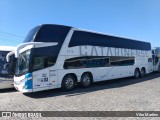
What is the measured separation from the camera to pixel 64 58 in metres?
10.8

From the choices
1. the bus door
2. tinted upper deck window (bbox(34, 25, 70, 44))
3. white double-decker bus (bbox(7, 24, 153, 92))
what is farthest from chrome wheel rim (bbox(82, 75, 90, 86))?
tinted upper deck window (bbox(34, 25, 70, 44))

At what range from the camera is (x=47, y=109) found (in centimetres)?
693

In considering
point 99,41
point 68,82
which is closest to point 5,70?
point 68,82

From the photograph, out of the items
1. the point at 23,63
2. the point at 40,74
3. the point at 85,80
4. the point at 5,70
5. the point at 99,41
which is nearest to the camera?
the point at 40,74

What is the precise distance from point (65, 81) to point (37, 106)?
3.60m

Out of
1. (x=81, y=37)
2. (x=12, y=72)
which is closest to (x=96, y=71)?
(x=81, y=37)

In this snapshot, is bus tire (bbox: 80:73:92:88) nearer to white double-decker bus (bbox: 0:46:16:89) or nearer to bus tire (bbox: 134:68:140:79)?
white double-decker bus (bbox: 0:46:16:89)

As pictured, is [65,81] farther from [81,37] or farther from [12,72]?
[12,72]

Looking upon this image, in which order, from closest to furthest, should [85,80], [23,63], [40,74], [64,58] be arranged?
1. [40,74]
2. [23,63]
3. [64,58]
4. [85,80]

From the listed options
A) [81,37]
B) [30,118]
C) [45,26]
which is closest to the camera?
[30,118]

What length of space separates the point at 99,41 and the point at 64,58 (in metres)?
3.55

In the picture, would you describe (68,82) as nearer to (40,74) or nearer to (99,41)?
(40,74)

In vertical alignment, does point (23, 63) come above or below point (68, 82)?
above

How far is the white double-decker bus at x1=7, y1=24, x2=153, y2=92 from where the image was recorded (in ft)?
31.3
